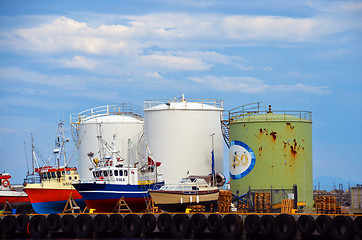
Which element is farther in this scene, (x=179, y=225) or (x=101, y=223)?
(x=101, y=223)

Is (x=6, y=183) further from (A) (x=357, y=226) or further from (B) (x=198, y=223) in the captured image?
(A) (x=357, y=226)

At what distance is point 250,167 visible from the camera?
52094 mm

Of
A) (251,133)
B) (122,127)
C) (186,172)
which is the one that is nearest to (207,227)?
(251,133)

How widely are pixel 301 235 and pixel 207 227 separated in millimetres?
6134

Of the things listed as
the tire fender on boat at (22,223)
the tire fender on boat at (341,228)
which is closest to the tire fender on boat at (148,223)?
the tire fender on boat at (22,223)

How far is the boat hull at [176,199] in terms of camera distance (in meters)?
48.7

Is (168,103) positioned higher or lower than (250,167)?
higher

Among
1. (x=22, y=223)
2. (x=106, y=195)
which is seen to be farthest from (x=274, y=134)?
(x=22, y=223)

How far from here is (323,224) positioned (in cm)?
3866

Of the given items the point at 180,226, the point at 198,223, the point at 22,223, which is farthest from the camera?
the point at 22,223

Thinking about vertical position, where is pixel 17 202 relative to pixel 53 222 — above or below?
above

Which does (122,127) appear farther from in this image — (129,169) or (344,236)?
(344,236)

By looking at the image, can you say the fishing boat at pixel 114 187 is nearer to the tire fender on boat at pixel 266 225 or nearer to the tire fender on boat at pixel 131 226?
the tire fender on boat at pixel 131 226

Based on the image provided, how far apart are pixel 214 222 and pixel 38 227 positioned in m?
12.7
